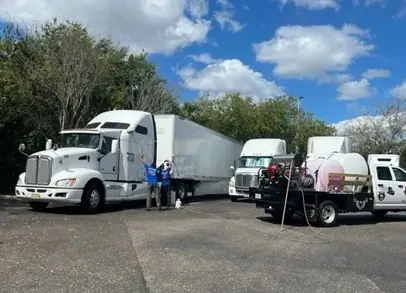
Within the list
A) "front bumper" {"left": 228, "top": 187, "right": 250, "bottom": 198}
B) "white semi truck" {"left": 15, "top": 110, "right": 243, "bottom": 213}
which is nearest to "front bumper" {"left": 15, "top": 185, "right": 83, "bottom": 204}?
"white semi truck" {"left": 15, "top": 110, "right": 243, "bottom": 213}

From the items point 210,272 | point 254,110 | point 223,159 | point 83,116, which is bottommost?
point 210,272

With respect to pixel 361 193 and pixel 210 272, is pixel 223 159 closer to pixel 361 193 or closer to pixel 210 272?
pixel 361 193

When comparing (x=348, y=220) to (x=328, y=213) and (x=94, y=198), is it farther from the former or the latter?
(x=94, y=198)

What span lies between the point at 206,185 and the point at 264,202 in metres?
11.2

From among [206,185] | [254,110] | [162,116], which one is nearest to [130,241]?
[162,116]

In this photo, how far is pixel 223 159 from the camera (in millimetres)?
28891

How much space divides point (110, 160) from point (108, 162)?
0.12 metres

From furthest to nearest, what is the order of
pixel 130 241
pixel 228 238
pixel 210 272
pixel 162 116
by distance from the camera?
pixel 162 116 → pixel 228 238 → pixel 130 241 → pixel 210 272

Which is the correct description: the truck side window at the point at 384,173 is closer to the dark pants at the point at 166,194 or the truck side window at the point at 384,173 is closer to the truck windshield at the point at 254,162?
the dark pants at the point at 166,194

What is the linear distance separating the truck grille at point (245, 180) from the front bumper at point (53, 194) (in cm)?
1053

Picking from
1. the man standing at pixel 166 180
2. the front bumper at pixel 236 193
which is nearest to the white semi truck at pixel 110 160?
the man standing at pixel 166 180

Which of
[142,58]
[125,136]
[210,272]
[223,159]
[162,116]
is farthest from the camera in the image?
[142,58]

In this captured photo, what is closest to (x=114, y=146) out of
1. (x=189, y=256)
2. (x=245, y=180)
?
(x=245, y=180)

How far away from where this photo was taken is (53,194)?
1585 cm
